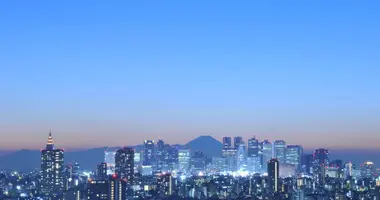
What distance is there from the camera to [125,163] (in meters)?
47.9

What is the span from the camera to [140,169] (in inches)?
2440

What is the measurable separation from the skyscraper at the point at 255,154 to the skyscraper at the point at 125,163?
24.2 m

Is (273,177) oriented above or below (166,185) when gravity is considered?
above

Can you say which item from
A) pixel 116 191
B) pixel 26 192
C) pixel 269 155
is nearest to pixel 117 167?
pixel 26 192

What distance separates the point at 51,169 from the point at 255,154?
33.6 m

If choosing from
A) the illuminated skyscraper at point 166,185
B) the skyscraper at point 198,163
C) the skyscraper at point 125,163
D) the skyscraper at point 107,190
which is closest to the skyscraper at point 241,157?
the skyscraper at point 198,163

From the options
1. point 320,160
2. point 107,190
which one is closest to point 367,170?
point 320,160

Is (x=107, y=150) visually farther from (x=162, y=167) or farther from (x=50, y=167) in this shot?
(x=50, y=167)

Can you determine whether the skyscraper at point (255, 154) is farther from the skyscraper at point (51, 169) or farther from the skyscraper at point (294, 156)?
the skyscraper at point (51, 169)

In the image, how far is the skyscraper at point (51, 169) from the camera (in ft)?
133

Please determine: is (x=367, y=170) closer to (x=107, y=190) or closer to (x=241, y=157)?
(x=241, y=157)

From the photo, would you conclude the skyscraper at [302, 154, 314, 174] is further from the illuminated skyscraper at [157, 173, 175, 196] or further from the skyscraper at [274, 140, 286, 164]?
the illuminated skyscraper at [157, 173, 175, 196]

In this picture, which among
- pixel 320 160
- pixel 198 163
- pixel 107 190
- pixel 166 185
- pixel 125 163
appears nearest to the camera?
pixel 107 190

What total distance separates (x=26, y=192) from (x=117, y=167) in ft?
31.7
